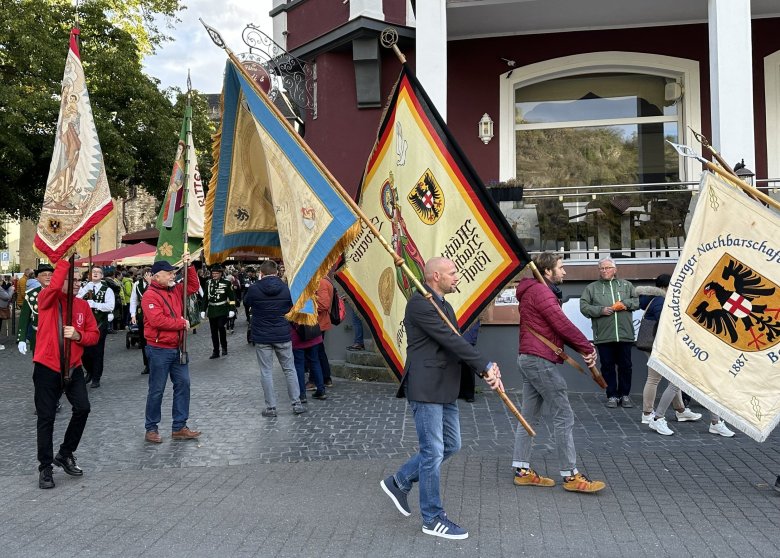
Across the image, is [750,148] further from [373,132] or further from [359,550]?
[359,550]

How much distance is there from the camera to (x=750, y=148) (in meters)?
9.54

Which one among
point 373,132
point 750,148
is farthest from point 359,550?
point 373,132

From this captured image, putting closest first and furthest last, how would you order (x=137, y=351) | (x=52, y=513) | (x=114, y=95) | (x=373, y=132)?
(x=52, y=513) < (x=373, y=132) < (x=137, y=351) < (x=114, y=95)

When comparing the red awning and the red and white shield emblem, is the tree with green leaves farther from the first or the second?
the red and white shield emblem

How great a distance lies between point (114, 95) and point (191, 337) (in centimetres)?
890

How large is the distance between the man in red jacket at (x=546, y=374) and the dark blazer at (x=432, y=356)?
46.4 inches

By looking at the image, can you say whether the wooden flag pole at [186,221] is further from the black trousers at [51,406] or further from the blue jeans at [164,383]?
the black trousers at [51,406]

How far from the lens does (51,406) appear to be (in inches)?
229

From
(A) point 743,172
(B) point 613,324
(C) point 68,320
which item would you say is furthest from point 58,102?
(A) point 743,172

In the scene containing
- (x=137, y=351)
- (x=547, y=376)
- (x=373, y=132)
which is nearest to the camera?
(x=547, y=376)

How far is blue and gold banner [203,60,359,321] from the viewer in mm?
5336

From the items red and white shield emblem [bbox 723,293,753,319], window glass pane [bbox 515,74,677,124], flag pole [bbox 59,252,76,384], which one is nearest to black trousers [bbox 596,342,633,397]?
red and white shield emblem [bbox 723,293,753,319]

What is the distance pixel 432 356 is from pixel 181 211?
15.0ft

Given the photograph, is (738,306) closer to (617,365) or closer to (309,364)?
(617,365)
